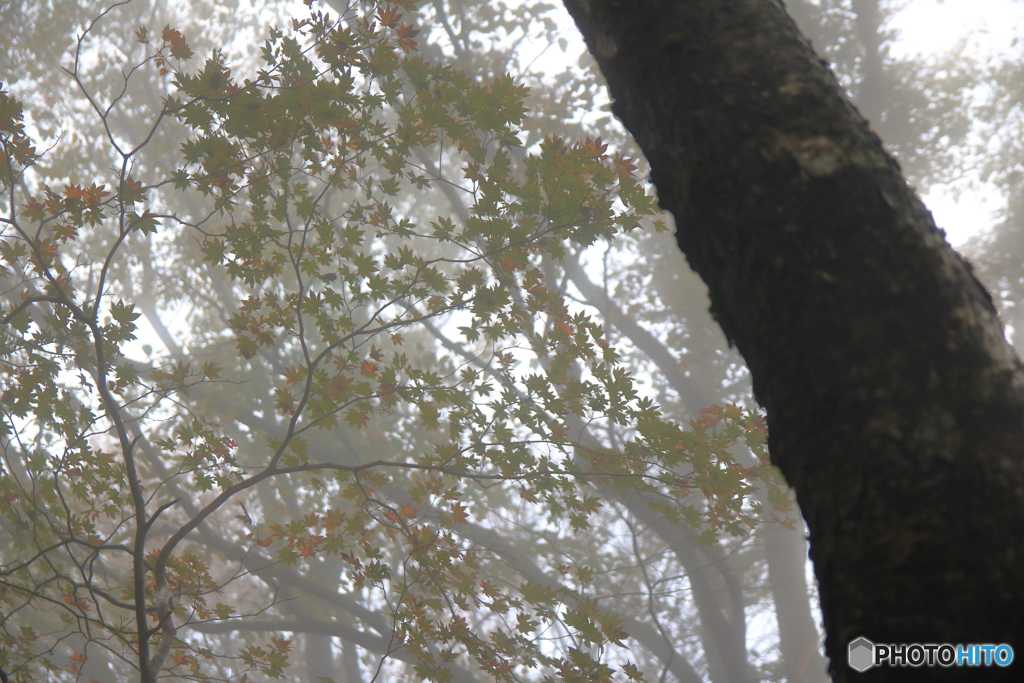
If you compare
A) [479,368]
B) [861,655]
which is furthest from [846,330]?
[479,368]

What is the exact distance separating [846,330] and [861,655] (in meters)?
0.44

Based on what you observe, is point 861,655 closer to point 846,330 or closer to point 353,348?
point 846,330

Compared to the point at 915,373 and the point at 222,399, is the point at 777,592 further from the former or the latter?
the point at 915,373

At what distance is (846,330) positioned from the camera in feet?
2.91

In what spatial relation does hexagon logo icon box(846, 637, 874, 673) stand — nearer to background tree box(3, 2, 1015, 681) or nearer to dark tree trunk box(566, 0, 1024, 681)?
dark tree trunk box(566, 0, 1024, 681)

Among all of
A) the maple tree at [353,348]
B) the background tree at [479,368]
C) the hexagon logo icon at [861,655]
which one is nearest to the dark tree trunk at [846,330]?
the hexagon logo icon at [861,655]

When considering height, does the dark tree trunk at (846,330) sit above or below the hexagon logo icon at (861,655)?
above

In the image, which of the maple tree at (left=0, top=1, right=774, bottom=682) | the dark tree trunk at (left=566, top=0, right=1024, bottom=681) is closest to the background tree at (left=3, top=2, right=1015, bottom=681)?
the maple tree at (left=0, top=1, right=774, bottom=682)

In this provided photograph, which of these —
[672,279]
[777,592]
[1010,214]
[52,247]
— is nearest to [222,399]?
[52,247]

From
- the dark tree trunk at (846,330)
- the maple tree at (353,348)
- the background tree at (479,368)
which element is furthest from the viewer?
the background tree at (479,368)

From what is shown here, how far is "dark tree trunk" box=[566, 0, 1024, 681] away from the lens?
29.5 inches

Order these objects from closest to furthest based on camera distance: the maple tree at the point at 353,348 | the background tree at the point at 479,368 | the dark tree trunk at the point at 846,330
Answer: the dark tree trunk at the point at 846,330, the maple tree at the point at 353,348, the background tree at the point at 479,368

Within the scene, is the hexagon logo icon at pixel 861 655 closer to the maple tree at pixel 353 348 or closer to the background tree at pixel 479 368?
the maple tree at pixel 353 348

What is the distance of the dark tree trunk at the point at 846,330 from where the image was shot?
750mm
